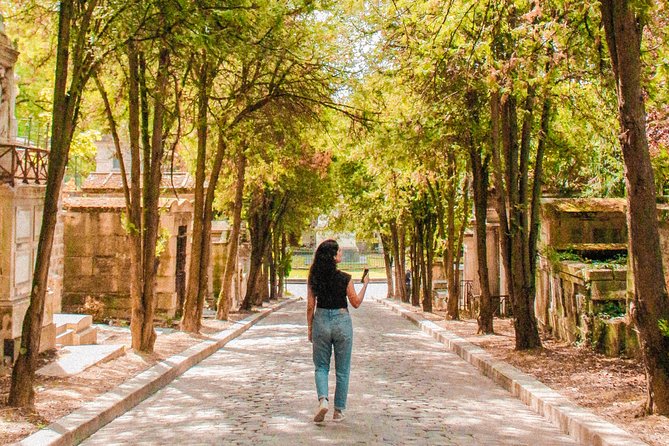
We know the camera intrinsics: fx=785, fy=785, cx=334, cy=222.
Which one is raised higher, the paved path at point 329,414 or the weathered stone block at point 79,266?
the weathered stone block at point 79,266

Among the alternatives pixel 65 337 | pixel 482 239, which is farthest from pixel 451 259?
pixel 65 337

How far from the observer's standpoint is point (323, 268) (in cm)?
831

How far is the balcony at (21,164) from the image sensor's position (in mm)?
11398

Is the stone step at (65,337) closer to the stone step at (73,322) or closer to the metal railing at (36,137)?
the stone step at (73,322)

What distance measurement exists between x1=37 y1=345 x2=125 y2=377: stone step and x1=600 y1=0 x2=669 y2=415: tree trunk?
7.50 metres

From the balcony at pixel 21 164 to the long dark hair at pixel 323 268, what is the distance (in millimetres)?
5470

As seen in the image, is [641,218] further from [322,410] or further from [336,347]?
[322,410]

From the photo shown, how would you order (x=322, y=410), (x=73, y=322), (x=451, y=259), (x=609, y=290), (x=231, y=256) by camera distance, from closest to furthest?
(x=322, y=410) < (x=609, y=290) < (x=73, y=322) < (x=451, y=259) < (x=231, y=256)

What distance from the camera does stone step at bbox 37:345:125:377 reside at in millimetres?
11067

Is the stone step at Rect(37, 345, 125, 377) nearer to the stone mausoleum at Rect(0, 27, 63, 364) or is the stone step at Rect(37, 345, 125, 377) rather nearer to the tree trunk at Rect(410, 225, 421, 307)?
the stone mausoleum at Rect(0, 27, 63, 364)

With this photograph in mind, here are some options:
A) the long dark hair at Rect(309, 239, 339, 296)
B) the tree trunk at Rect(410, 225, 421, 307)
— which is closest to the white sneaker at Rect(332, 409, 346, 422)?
the long dark hair at Rect(309, 239, 339, 296)

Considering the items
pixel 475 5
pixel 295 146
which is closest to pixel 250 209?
pixel 295 146

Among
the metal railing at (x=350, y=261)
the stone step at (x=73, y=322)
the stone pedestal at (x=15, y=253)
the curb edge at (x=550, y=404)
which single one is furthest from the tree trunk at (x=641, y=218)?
the metal railing at (x=350, y=261)

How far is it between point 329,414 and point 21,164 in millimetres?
6203
